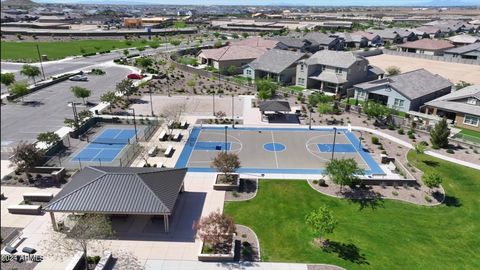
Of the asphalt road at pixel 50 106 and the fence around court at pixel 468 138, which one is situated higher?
the asphalt road at pixel 50 106

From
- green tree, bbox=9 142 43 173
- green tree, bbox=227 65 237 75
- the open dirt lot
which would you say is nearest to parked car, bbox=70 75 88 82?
green tree, bbox=227 65 237 75

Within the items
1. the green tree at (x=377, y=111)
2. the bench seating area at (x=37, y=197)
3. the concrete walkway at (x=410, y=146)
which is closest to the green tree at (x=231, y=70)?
the green tree at (x=377, y=111)

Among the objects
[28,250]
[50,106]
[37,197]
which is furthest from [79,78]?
[28,250]

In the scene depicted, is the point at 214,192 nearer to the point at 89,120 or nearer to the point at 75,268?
the point at 75,268

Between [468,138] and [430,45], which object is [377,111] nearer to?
[468,138]

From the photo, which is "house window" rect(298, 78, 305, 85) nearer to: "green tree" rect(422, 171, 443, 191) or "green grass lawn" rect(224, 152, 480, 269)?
"green grass lawn" rect(224, 152, 480, 269)

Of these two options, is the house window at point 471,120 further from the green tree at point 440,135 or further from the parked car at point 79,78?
the parked car at point 79,78
